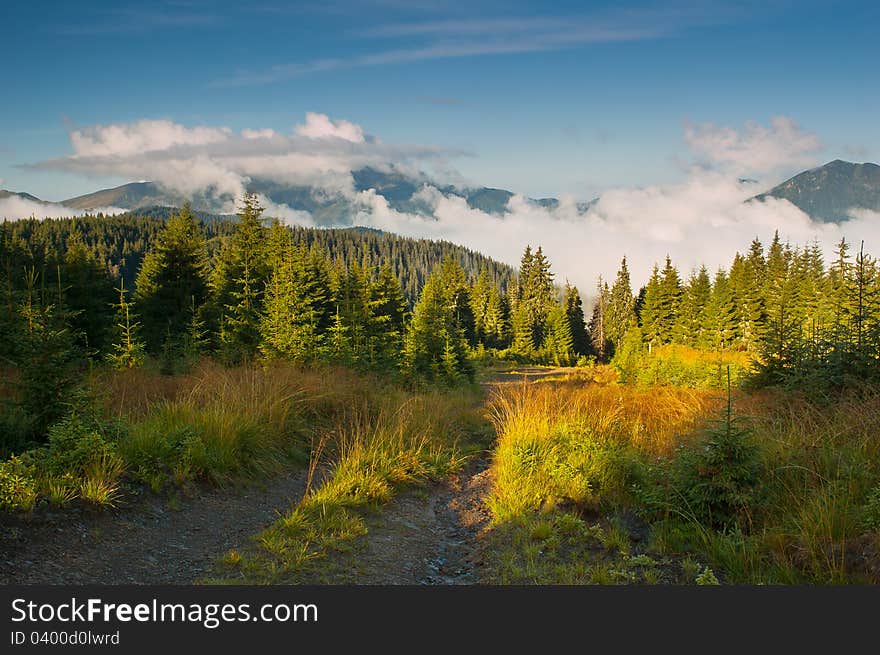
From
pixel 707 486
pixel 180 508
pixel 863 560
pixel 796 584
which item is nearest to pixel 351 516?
pixel 180 508

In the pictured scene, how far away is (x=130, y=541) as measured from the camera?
492cm

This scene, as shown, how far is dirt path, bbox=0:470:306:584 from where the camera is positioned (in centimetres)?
424

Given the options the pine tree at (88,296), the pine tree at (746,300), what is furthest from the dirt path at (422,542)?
the pine tree at (746,300)

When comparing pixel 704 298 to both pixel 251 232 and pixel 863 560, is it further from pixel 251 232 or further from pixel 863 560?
pixel 863 560

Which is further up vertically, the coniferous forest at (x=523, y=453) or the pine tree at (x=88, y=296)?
the pine tree at (x=88, y=296)

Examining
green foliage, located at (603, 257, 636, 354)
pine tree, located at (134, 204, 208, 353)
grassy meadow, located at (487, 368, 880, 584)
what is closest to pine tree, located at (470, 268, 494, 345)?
green foliage, located at (603, 257, 636, 354)

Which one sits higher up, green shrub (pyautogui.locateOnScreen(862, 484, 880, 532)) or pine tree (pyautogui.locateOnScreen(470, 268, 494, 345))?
pine tree (pyautogui.locateOnScreen(470, 268, 494, 345))

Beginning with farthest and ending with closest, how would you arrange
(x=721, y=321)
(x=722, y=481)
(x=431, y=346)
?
1. (x=721, y=321)
2. (x=431, y=346)
3. (x=722, y=481)

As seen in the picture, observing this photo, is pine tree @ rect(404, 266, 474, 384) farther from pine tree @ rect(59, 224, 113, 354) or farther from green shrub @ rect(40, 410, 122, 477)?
green shrub @ rect(40, 410, 122, 477)

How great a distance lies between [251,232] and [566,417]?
23862 millimetres

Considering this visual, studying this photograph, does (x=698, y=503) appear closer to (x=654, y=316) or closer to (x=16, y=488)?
(x=16, y=488)

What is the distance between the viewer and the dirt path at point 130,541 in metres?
4.24

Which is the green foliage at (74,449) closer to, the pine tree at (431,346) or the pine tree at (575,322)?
the pine tree at (431,346)

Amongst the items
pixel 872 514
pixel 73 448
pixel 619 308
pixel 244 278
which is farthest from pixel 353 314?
pixel 619 308
